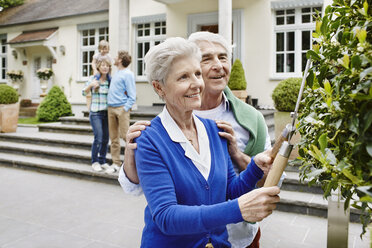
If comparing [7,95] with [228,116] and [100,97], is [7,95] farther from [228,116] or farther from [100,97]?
[228,116]

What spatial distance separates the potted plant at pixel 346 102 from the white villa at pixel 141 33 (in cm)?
797

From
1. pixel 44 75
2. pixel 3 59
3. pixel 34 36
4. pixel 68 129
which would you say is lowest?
pixel 68 129

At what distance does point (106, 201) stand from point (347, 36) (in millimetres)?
4562

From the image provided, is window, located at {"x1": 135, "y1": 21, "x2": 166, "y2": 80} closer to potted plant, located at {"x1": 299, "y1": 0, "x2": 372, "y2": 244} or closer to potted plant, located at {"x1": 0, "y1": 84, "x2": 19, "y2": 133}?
potted plant, located at {"x1": 0, "y1": 84, "x2": 19, "y2": 133}

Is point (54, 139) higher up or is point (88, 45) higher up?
point (88, 45)

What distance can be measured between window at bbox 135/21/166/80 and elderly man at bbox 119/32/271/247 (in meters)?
10.5

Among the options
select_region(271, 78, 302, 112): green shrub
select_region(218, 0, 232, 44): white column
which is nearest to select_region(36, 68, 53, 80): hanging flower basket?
select_region(218, 0, 232, 44): white column

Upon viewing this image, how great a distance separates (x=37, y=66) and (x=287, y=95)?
13.6 m

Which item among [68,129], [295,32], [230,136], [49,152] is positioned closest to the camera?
[230,136]

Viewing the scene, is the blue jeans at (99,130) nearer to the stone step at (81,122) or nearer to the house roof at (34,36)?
the stone step at (81,122)

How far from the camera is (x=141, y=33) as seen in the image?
41.1 feet

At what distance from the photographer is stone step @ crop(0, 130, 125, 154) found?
753cm

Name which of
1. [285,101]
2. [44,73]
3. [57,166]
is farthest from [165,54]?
[44,73]

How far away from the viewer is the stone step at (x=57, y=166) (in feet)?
19.6
